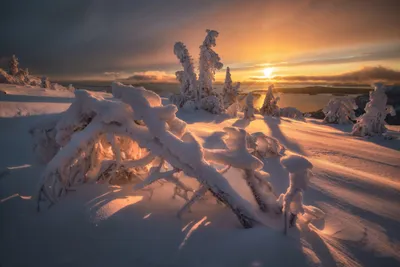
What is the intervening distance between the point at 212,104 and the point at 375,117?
14.3m

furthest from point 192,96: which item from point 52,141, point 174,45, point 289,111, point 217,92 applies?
point 52,141

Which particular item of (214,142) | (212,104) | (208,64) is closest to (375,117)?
(212,104)

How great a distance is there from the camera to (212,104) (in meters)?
23.0

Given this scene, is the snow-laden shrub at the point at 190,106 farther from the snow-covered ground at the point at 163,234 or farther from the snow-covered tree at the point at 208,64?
the snow-covered ground at the point at 163,234

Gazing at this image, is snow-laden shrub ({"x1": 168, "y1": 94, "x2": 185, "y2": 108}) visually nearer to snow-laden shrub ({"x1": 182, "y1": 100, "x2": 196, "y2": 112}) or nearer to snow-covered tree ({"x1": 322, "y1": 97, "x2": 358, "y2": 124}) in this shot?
snow-laden shrub ({"x1": 182, "y1": 100, "x2": 196, "y2": 112})

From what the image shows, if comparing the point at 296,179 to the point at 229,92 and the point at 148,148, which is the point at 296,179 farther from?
the point at 229,92

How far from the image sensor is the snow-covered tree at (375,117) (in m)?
15.6

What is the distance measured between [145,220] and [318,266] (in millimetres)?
2115

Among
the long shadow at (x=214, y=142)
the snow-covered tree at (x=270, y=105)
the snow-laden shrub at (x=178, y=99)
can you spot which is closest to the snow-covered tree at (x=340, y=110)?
the snow-covered tree at (x=270, y=105)

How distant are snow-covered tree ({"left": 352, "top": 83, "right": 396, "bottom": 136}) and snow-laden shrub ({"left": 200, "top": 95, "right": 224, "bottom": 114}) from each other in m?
12.4

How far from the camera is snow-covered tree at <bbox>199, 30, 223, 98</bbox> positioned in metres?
23.2

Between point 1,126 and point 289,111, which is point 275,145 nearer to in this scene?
point 1,126

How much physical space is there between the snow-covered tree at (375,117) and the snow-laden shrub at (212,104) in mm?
12449

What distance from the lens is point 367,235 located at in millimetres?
3096
